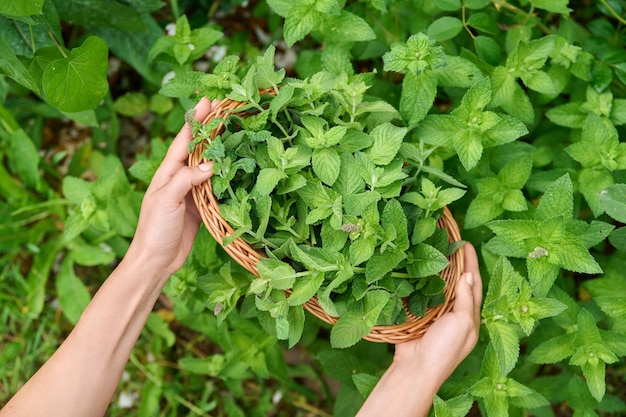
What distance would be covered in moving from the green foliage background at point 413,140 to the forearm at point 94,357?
141 millimetres

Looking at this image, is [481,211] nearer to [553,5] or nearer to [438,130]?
[438,130]

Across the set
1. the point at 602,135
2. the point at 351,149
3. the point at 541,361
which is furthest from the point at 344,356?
the point at 602,135

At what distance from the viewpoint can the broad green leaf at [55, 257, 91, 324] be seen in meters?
1.89

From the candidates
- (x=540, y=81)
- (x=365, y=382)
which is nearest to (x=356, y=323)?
(x=365, y=382)

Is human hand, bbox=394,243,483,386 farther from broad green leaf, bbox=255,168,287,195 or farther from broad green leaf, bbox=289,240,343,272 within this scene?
broad green leaf, bbox=255,168,287,195

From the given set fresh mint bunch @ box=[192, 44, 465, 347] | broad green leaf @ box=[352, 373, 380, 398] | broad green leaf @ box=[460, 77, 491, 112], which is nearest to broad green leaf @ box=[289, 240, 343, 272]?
fresh mint bunch @ box=[192, 44, 465, 347]

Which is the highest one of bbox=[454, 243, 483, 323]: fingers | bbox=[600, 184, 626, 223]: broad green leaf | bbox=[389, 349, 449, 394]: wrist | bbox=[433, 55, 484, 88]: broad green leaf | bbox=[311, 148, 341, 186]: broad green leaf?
bbox=[311, 148, 341, 186]: broad green leaf

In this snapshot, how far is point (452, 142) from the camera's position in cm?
134

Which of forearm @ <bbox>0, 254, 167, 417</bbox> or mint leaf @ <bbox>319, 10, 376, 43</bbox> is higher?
mint leaf @ <bbox>319, 10, 376, 43</bbox>

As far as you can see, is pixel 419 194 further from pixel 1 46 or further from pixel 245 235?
pixel 1 46

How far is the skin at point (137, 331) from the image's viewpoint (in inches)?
49.1

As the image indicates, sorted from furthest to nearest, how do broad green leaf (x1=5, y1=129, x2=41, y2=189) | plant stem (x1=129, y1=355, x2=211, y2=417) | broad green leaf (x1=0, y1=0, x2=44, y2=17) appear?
plant stem (x1=129, y1=355, x2=211, y2=417), broad green leaf (x1=5, y1=129, x2=41, y2=189), broad green leaf (x1=0, y1=0, x2=44, y2=17)

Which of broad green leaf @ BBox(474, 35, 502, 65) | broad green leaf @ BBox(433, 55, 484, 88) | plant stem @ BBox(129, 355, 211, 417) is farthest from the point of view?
plant stem @ BBox(129, 355, 211, 417)

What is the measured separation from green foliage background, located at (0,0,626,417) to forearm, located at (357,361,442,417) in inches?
1.7
